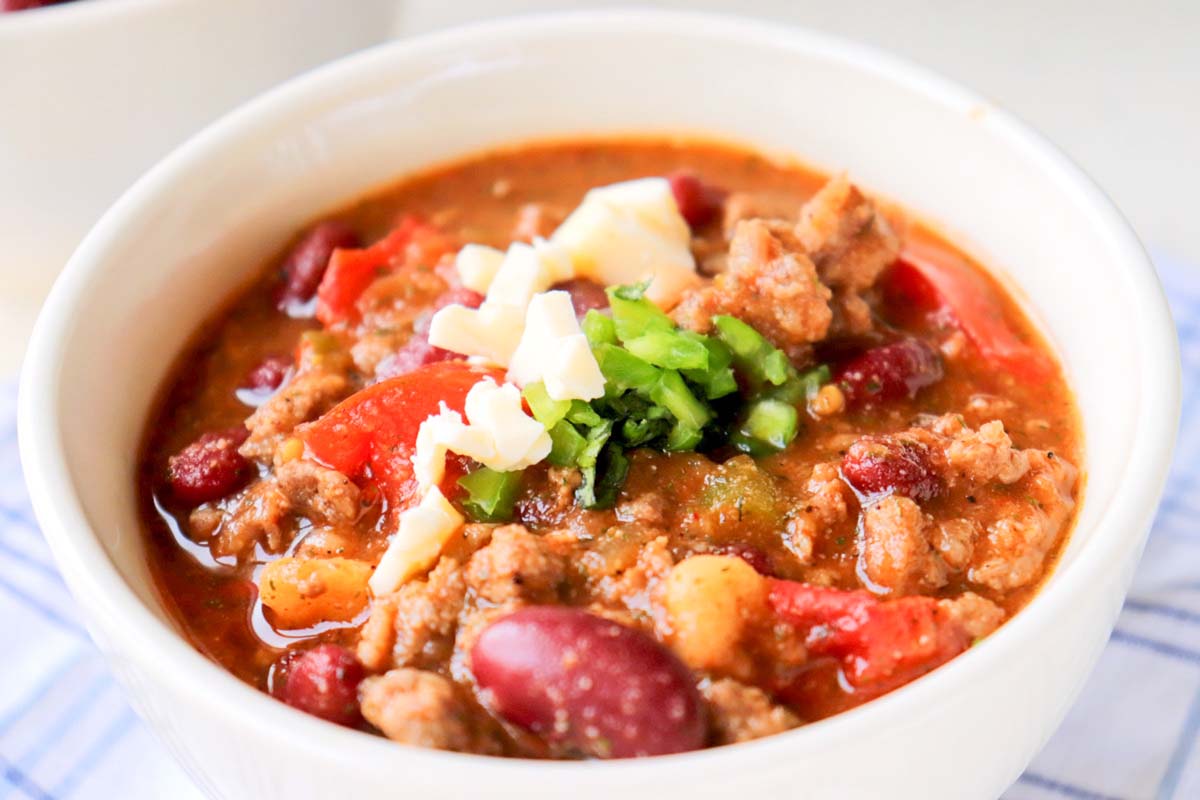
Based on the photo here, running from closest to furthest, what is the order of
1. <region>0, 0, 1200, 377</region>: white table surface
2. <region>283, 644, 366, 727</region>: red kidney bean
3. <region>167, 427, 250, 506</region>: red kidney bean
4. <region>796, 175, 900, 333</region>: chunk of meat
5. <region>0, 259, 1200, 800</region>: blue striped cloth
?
Answer: <region>283, 644, 366, 727</region>: red kidney bean
<region>167, 427, 250, 506</region>: red kidney bean
<region>0, 259, 1200, 800</region>: blue striped cloth
<region>796, 175, 900, 333</region>: chunk of meat
<region>0, 0, 1200, 377</region>: white table surface

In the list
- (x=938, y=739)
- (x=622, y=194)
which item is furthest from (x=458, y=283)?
(x=938, y=739)

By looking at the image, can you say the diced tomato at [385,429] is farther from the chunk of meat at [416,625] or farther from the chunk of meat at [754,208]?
the chunk of meat at [754,208]

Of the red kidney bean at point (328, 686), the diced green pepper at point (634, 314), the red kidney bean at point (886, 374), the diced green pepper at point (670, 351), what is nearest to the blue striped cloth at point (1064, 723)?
the red kidney bean at point (328, 686)

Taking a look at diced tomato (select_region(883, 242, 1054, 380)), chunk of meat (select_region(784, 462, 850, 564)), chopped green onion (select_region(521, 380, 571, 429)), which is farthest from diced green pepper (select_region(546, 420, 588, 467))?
diced tomato (select_region(883, 242, 1054, 380))

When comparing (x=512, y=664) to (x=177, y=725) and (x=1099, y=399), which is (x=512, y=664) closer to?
(x=177, y=725)

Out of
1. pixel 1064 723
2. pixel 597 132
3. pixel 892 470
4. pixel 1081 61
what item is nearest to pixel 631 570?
pixel 892 470

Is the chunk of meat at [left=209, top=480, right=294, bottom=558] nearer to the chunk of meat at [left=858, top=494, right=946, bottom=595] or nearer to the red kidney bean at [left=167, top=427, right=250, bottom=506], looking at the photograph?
the red kidney bean at [left=167, top=427, right=250, bottom=506]

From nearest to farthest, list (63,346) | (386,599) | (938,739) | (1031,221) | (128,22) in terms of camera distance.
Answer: (938,739), (386,599), (63,346), (1031,221), (128,22)
